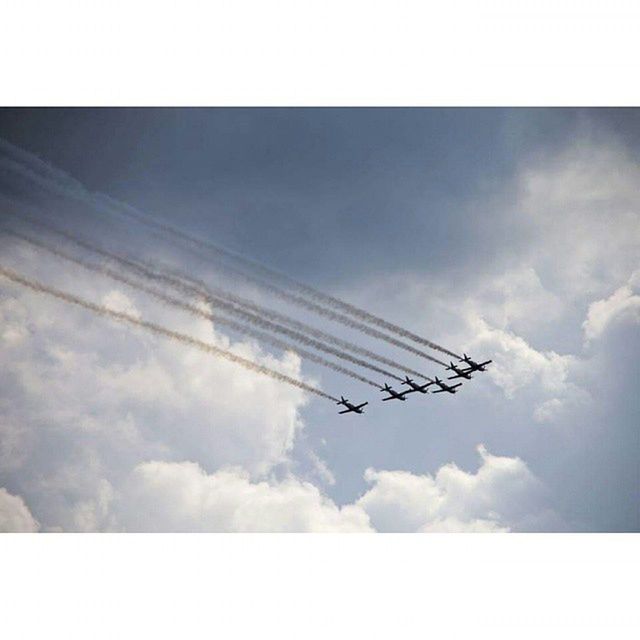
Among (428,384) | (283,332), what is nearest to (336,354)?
(283,332)

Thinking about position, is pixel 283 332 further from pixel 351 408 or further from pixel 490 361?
pixel 490 361

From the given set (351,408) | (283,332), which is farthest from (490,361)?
(283,332)

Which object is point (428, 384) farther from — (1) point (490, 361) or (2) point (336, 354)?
(2) point (336, 354)

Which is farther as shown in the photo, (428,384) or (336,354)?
(428,384)

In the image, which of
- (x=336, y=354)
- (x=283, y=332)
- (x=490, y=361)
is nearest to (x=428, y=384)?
(x=490, y=361)

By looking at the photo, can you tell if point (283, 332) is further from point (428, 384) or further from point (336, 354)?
point (428, 384)

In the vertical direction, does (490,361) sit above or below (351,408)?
above

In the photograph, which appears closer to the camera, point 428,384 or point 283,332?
point 283,332
